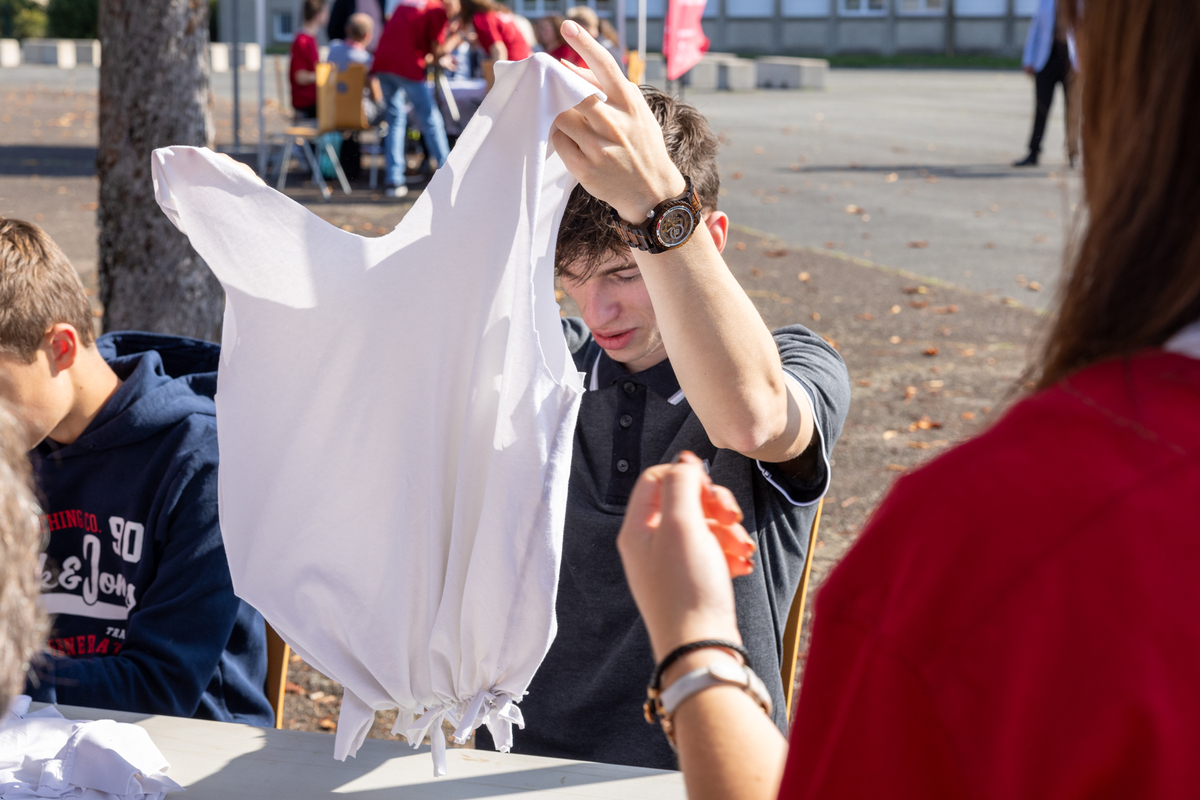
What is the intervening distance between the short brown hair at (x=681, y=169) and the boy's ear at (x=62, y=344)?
1.00 metres

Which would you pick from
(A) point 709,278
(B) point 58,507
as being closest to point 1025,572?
(A) point 709,278

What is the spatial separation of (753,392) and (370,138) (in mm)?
15103

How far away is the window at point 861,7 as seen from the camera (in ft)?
135

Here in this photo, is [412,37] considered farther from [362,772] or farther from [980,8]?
[980,8]

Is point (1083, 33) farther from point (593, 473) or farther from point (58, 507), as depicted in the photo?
point (58, 507)

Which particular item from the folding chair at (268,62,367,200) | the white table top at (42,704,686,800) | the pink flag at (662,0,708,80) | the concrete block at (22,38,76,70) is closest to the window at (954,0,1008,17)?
the concrete block at (22,38,76,70)

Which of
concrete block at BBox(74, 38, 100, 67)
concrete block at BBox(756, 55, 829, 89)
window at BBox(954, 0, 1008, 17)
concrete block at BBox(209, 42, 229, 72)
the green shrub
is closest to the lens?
concrete block at BBox(756, 55, 829, 89)

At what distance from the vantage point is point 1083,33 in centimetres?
73

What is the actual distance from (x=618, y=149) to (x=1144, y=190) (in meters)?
0.90

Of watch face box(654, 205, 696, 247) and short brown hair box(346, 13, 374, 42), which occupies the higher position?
short brown hair box(346, 13, 374, 42)

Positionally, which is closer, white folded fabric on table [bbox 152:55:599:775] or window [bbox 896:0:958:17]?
white folded fabric on table [bbox 152:55:599:775]

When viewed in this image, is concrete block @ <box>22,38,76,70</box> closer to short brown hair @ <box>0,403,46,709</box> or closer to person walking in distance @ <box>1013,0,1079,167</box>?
person walking in distance @ <box>1013,0,1079,167</box>

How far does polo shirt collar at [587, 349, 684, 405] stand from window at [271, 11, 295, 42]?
42687mm

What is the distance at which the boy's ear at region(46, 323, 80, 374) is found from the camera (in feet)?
7.04
